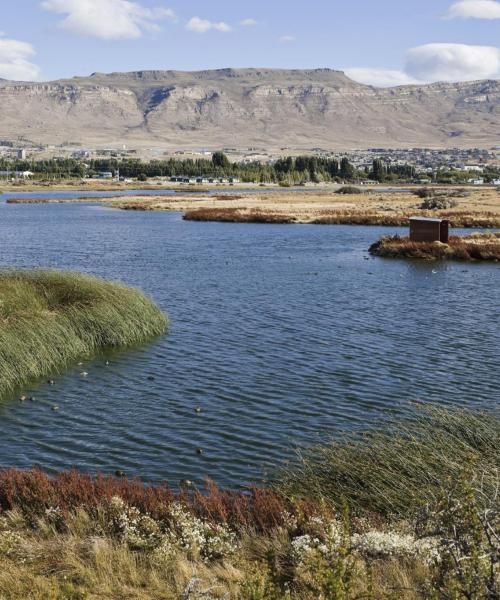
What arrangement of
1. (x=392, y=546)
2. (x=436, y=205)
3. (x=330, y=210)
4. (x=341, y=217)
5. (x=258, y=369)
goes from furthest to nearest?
(x=436, y=205) → (x=330, y=210) → (x=341, y=217) → (x=258, y=369) → (x=392, y=546)

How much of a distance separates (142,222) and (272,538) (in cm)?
8169

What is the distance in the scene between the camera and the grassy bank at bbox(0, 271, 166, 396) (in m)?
23.0

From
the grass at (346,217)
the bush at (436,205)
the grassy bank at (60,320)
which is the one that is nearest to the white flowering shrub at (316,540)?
the grassy bank at (60,320)

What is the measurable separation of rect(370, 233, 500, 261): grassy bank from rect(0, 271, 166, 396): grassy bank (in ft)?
103

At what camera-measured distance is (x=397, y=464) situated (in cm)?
1490

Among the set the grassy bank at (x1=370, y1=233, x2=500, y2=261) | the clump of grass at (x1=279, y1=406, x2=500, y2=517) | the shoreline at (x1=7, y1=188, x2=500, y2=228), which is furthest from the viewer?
the shoreline at (x1=7, y1=188, x2=500, y2=228)

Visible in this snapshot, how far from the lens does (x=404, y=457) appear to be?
15.0 metres

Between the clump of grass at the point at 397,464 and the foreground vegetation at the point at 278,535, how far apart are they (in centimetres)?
4

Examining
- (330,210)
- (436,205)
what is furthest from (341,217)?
(436,205)

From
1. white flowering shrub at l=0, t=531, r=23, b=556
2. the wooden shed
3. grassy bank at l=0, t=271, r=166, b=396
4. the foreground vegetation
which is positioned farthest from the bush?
white flowering shrub at l=0, t=531, r=23, b=556

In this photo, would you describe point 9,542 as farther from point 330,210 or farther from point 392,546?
point 330,210

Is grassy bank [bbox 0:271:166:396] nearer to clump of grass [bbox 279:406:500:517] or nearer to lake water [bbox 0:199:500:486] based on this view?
lake water [bbox 0:199:500:486]

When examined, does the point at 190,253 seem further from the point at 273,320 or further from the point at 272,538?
the point at 272,538

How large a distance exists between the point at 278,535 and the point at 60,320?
16238mm
